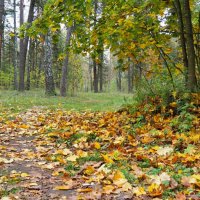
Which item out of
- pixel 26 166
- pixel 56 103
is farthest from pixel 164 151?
pixel 56 103

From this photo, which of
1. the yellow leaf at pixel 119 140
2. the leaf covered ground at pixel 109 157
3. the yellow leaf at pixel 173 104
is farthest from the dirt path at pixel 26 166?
the yellow leaf at pixel 173 104

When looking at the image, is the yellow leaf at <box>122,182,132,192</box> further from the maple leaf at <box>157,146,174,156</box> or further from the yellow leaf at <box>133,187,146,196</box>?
the maple leaf at <box>157,146,174,156</box>

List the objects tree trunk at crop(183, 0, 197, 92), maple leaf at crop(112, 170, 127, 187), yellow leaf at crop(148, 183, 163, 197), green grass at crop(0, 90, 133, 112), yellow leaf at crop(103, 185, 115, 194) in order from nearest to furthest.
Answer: yellow leaf at crop(148, 183, 163, 197), yellow leaf at crop(103, 185, 115, 194), maple leaf at crop(112, 170, 127, 187), tree trunk at crop(183, 0, 197, 92), green grass at crop(0, 90, 133, 112)

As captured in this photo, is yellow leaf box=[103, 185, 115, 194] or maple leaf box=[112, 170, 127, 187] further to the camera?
maple leaf box=[112, 170, 127, 187]

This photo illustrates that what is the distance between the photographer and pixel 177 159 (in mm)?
4160

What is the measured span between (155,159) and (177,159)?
0.28 metres

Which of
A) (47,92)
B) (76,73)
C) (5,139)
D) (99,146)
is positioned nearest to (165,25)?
(99,146)

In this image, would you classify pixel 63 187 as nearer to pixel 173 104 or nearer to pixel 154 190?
pixel 154 190

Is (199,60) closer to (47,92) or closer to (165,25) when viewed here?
(165,25)

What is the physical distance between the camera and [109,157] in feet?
14.4

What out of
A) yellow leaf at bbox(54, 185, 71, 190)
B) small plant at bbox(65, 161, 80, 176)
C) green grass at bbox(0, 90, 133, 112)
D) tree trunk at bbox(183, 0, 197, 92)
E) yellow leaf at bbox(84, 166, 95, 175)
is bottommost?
yellow leaf at bbox(54, 185, 71, 190)

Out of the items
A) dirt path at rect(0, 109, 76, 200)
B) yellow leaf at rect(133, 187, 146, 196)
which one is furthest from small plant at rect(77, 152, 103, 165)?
yellow leaf at rect(133, 187, 146, 196)

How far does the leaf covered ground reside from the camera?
329cm

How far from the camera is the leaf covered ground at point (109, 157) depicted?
329 centimetres
